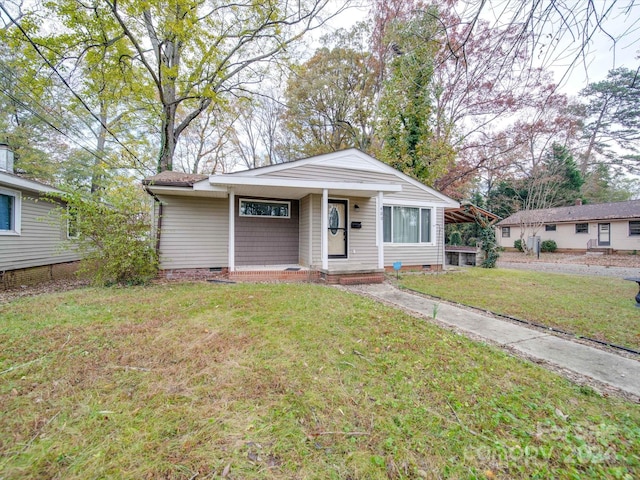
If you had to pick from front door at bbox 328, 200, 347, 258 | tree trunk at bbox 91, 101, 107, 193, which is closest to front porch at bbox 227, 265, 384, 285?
front door at bbox 328, 200, 347, 258

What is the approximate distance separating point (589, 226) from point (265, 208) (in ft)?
79.4

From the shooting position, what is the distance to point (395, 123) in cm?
1418

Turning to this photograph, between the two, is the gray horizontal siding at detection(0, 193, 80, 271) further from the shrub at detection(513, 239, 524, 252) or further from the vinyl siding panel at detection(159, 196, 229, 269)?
the shrub at detection(513, 239, 524, 252)

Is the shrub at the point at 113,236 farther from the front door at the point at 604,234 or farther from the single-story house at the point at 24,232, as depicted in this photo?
the front door at the point at 604,234

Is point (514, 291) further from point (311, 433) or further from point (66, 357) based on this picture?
point (66, 357)

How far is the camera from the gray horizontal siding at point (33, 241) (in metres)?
7.72

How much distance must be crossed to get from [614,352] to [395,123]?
517 inches

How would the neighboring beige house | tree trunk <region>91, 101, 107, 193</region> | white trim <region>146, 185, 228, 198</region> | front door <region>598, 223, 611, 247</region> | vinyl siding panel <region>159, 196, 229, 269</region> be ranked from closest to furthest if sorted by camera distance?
white trim <region>146, 185, 228, 198</region>
vinyl siding panel <region>159, 196, 229, 269</region>
tree trunk <region>91, 101, 107, 193</region>
the neighboring beige house
front door <region>598, 223, 611, 247</region>

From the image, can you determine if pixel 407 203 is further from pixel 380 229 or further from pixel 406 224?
pixel 380 229

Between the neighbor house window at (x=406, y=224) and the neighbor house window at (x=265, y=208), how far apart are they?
11.7ft

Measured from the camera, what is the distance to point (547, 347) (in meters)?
3.50

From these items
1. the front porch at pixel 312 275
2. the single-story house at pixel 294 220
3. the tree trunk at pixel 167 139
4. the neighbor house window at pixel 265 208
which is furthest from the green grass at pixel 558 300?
the tree trunk at pixel 167 139

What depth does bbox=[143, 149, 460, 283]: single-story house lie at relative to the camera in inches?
300

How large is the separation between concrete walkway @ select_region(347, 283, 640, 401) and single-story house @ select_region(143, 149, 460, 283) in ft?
10.3
